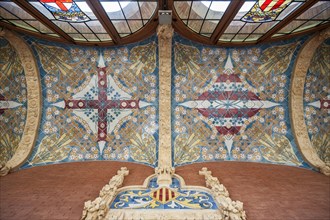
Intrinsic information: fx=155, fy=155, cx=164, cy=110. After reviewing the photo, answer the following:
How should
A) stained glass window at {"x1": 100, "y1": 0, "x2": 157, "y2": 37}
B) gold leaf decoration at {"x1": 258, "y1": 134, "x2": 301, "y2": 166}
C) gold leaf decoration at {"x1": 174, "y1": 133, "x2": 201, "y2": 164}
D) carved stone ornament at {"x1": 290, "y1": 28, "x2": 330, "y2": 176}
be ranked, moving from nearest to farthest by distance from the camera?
stained glass window at {"x1": 100, "y1": 0, "x2": 157, "y2": 37} → carved stone ornament at {"x1": 290, "y1": 28, "x2": 330, "y2": 176} → gold leaf decoration at {"x1": 258, "y1": 134, "x2": 301, "y2": 166} → gold leaf decoration at {"x1": 174, "y1": 133, "x2": 201, "y2": 164}

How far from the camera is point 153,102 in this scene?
508 cm

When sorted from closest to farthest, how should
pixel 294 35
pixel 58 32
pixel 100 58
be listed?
pixel 58 32 → pixel 294 35 → pixel 100 58

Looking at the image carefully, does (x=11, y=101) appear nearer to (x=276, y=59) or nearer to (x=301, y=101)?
(x=276, y=59)

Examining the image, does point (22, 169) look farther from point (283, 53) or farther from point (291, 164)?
point (283, 53)

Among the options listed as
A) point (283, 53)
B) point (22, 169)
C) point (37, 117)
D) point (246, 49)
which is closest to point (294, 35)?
point (283, 53)

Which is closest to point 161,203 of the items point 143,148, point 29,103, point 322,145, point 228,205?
point 228,205

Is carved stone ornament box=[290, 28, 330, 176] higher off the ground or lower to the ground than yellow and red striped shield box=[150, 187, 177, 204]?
higher

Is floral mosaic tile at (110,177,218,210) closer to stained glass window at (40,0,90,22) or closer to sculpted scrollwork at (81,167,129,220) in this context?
sculpted scrollwork at (81,167,129,220)

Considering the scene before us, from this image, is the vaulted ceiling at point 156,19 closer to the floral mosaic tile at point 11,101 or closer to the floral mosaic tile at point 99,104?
the floral mosaic tile at point 99,104

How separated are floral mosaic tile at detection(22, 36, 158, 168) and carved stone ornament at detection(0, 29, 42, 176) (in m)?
0.16

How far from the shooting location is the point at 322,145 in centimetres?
463

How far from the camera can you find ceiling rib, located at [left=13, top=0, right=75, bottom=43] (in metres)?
2.99

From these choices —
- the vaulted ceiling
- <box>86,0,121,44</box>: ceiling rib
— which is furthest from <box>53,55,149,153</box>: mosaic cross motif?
<box>86,0,121,44</box>: ceiling rib

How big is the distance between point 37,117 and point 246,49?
688 centimetres
